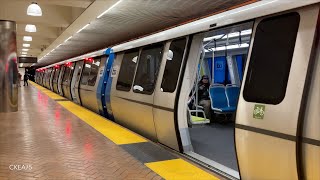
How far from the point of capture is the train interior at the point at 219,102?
5027 mm

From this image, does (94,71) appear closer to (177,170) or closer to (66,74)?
(66,74)

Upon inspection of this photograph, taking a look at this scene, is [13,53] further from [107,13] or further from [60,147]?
[60,147]

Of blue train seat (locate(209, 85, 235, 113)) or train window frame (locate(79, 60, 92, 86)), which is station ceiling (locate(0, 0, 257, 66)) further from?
blue train seat (locate(209, 85, 235, 113))

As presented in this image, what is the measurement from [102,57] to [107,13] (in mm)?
2707

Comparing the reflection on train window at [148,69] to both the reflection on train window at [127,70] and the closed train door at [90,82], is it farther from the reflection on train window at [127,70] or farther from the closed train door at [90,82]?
the closed train door at [90,82]

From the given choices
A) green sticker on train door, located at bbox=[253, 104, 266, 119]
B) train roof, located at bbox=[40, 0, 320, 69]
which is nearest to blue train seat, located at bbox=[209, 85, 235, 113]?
train roof, located at bbox=[40, 0, 320, 69]

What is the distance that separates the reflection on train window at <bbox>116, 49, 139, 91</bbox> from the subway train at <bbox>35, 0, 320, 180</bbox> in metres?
0.03

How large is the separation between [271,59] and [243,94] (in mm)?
478

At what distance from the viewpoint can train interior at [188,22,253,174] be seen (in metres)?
5.03

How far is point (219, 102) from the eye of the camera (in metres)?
8.27

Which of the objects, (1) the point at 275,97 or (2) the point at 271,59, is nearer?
(1) the point at 275,97

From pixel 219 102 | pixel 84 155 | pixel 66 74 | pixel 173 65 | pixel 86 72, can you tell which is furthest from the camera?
pixel 66 74

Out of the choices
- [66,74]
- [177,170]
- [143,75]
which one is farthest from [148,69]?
[66,74]

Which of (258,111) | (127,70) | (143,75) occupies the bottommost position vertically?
(258,111)
